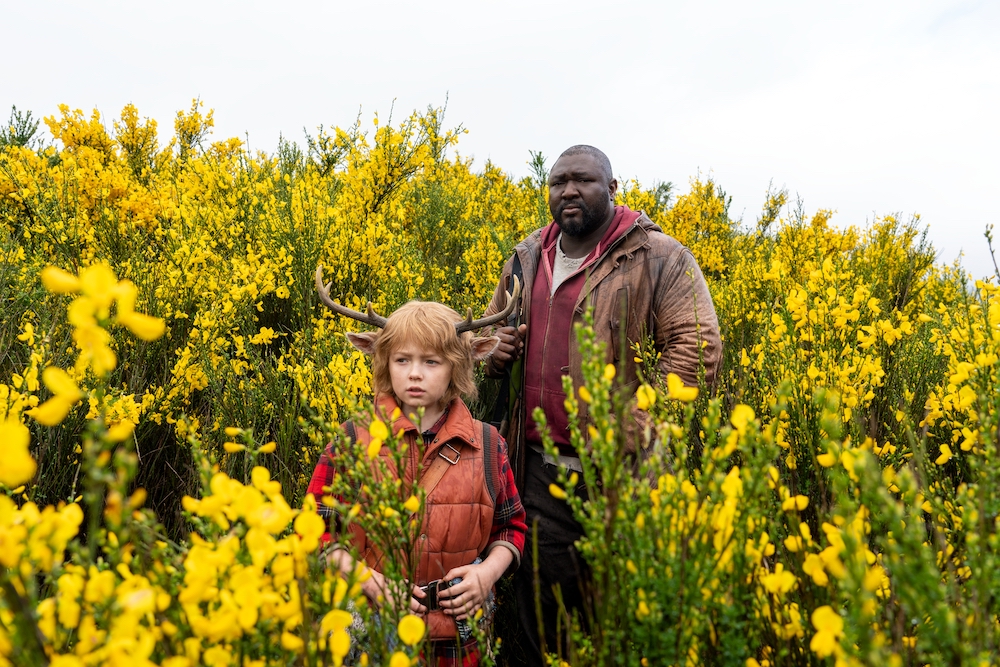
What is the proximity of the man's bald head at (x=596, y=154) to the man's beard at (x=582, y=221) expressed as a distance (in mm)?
156

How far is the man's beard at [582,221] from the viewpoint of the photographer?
98.3 inches

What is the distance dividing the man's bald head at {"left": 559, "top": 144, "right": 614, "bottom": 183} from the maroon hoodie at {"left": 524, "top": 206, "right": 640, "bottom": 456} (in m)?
0.16

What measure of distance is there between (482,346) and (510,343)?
16.8 inches

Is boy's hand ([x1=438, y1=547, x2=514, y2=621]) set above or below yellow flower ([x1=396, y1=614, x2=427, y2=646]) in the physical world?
below

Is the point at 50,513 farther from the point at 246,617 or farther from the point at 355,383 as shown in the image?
the point at 355,383

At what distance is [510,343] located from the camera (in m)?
2.57

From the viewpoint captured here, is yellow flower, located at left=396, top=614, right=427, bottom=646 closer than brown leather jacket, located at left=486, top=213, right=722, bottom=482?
Yes

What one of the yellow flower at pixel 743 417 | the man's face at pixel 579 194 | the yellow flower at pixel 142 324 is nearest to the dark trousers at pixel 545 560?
the man's face at pixel 579 194

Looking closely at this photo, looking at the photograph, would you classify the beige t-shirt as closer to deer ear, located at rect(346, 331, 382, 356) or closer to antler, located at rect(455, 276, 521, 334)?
antler, located at rect(455, 276, 521, 334)

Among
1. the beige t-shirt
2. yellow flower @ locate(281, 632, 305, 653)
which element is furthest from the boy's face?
yellow flower @ locate(281, 632, 305, 653)

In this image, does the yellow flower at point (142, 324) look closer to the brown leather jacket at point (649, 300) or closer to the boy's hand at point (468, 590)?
the boy's hand at point (468, 590)

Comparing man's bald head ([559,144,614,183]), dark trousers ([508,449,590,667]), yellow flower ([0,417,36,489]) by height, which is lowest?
dark trousers ([508,449,590,667])

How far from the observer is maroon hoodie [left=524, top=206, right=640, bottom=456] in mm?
2449

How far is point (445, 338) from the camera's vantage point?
75.9 inches
